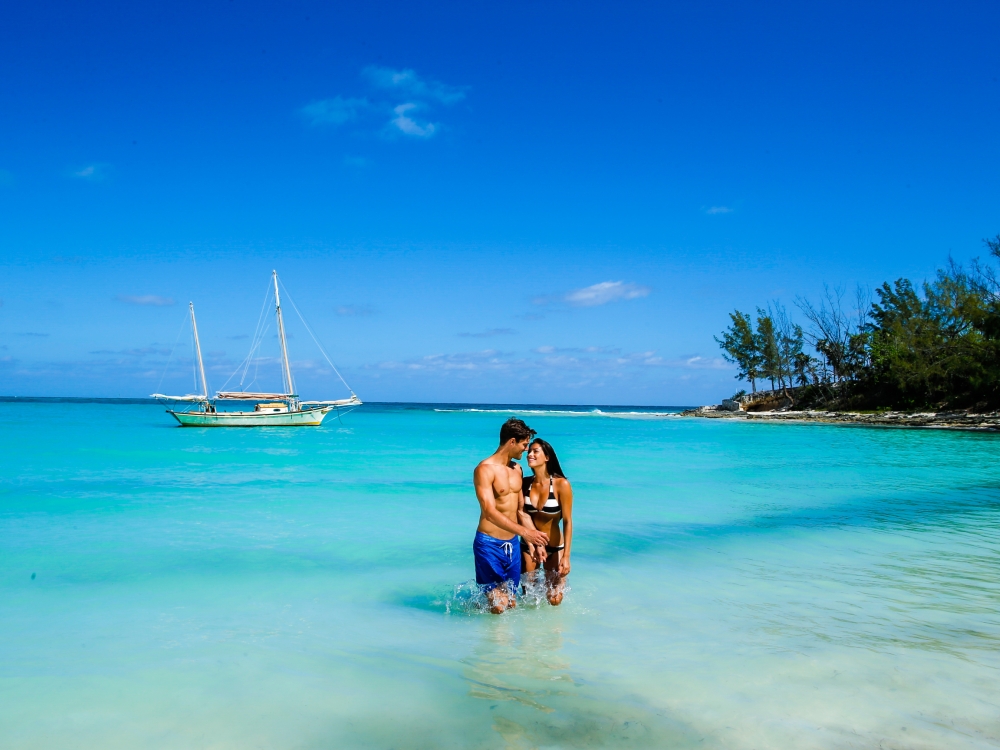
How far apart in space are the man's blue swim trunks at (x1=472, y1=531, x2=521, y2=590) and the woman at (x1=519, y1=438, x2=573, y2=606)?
213 millimetres

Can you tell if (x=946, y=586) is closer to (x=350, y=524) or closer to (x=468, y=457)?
(x=350, y=524)

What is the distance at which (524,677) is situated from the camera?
4.31 m

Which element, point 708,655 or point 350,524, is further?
point 350,524

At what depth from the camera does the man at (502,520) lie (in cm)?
494

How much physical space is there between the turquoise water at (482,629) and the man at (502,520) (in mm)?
368

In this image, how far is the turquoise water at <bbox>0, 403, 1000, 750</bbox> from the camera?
3734 mm

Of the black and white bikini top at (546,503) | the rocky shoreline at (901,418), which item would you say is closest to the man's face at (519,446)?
the black and white bikini top at (546,503)

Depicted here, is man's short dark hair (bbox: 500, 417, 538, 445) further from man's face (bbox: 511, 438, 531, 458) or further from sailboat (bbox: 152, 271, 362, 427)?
sailboat (bbox: 152, 271, 362, 427)

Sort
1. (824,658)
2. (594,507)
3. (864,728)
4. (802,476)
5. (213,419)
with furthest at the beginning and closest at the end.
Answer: (213,419) < (802,476) < (594,507) < (824,658) < (864,728)

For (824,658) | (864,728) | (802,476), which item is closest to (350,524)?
(824,658)

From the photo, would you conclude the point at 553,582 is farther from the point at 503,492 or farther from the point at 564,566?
the point at 503,492

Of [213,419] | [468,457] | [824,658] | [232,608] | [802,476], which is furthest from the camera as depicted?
[213,419]

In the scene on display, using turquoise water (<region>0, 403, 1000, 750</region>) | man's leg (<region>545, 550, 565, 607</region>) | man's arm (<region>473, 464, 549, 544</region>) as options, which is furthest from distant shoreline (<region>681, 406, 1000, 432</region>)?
man's arm (<region>473, 464, 549, 544</region>)

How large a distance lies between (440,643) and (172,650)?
2.06 m
